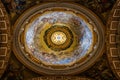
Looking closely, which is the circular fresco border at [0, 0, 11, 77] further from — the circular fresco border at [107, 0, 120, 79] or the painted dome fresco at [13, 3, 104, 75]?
the circular fresco border at [107, 0, 120, 79]

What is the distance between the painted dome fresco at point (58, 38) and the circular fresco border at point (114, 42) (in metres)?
0.38

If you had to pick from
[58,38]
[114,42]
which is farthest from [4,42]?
[114,42]

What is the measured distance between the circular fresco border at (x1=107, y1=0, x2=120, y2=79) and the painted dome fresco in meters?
0.38

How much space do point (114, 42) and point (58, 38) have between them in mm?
3401

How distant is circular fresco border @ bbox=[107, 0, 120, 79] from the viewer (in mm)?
14797

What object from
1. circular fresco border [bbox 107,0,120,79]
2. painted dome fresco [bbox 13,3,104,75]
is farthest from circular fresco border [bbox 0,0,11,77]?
circular fresco border [bbox 107,0,120,79]

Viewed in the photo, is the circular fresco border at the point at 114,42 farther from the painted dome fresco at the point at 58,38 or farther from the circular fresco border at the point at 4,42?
the circular fresco border at the point at 4,42

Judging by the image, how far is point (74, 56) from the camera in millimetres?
16328

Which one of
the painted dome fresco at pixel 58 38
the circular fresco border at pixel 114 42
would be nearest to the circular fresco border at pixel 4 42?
the painted dome fresco at pixel 58 38

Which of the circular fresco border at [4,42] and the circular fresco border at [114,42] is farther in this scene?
the circular fresco border at [114,42]

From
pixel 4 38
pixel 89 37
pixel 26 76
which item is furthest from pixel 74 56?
pixel 4 38

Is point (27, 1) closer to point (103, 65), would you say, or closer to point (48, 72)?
point (48, 72)

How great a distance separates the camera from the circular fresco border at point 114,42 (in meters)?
14.8

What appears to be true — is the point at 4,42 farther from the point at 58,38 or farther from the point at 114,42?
the point at 114,42
